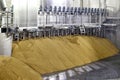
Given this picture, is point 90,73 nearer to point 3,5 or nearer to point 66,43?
point 66,43

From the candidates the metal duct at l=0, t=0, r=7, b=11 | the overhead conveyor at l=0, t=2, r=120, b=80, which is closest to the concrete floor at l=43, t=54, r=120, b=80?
the overhead conveyor at l=0, t=2, r=120, b=80

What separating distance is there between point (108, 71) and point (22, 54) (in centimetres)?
243

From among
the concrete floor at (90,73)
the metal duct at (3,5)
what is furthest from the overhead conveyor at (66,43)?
the metal duct at (3,5)

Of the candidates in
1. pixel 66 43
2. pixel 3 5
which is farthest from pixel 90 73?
pixel 3 5

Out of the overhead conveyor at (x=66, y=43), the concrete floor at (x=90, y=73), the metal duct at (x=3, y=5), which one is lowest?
Result: the concrete floor at (x=90, y=73)

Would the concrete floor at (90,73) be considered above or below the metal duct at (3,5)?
below

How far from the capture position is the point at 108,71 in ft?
20.6

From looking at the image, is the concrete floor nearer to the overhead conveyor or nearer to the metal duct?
the overhead conveyor

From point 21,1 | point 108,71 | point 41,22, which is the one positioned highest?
point 21,1

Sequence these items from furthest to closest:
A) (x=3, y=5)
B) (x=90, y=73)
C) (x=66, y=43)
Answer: (x=66, y=43) < (x=3, y=5) < (x=90, y=73)

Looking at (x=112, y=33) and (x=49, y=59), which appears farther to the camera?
(x=112, y=33)

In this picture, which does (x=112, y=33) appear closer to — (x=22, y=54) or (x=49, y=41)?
(x=49, y=41)

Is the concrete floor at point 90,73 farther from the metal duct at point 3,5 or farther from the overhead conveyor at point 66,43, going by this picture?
the metal duct at point 3,5

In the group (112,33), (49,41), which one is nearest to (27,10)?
(49,41)
